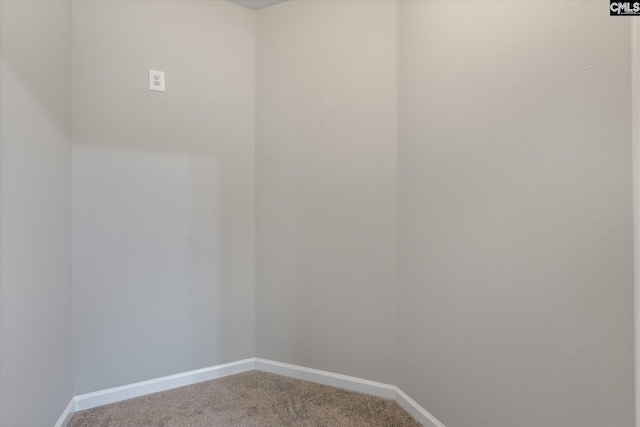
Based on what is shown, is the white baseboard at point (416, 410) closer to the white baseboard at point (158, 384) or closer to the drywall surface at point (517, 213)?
the drywall surface at point (517, 213)

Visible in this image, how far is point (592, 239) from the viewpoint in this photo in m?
1.04

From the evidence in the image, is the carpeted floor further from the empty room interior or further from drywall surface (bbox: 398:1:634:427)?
drywall surface (bbox: 398:1:634:427)

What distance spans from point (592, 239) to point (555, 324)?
30 cm

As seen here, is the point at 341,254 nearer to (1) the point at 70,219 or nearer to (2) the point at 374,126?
(2) the point at 374,126

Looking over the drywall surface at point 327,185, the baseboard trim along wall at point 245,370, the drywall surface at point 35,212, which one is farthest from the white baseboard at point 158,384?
the drywall surface at point 327,185

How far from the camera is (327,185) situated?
2084mm

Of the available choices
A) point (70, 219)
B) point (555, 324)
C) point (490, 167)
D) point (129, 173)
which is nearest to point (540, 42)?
point (490, 167)

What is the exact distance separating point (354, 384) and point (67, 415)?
148 centimetres

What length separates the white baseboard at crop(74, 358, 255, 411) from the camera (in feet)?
6.06

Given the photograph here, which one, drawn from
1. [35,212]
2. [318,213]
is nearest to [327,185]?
[318,213]

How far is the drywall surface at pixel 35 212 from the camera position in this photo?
3.83 ft

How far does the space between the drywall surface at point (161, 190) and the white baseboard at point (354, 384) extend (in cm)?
22

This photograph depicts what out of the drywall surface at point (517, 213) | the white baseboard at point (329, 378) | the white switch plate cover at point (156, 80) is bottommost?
the white baseboard at point (329, 378)

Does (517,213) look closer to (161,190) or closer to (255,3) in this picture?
(161,190)
